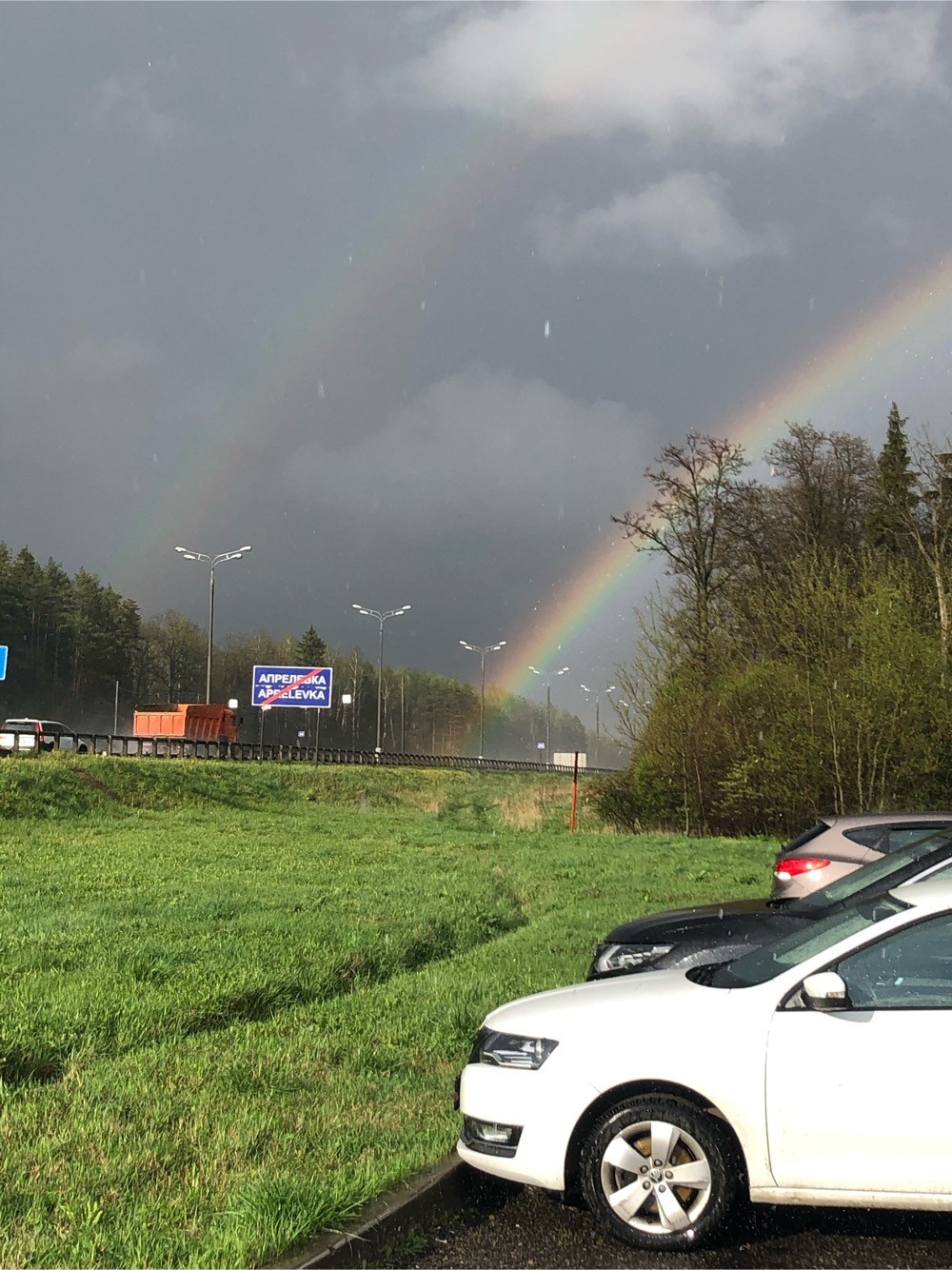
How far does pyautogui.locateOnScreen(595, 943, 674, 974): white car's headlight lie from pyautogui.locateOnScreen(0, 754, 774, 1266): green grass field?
1.04 m

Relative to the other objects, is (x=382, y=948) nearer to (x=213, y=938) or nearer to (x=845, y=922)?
(x=213, y=938)

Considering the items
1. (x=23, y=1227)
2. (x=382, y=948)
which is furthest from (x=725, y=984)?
(x=382, y=948)

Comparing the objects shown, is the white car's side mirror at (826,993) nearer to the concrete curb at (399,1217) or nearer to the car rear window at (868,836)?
the concrete curb at (399,1217)

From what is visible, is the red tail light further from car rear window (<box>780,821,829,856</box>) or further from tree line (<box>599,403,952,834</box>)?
tree line (<box>599,403,952,834</box>)

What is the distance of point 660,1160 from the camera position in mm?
4656

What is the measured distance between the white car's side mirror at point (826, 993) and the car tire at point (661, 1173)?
60 centimetres

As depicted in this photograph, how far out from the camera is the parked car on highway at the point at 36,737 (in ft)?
137

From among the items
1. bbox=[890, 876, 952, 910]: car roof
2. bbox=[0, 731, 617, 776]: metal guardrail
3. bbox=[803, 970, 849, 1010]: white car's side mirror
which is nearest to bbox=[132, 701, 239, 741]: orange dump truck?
bbox=[0, 731, 617, 776]: metal guardrail

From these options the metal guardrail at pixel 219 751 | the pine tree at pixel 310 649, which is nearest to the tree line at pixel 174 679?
the pine tree at pixel 310 649

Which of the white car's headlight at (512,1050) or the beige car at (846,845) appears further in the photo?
the beige car at (846,845)

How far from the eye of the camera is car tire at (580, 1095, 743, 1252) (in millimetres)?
4578

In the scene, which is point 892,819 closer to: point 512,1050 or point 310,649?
point 512,1050

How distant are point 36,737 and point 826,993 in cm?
4145

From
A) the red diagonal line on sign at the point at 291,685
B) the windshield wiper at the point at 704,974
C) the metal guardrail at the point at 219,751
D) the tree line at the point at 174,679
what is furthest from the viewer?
the tree line at the point at 174,679
